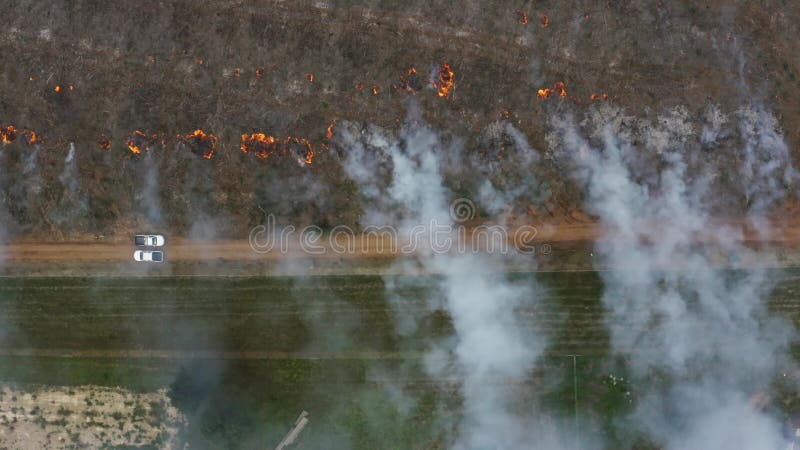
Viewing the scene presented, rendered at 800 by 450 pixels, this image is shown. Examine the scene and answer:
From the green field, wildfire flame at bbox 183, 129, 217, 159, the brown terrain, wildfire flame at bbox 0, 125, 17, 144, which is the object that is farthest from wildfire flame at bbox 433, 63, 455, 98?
wildfire flame at bbox 0, 125, 17, 144

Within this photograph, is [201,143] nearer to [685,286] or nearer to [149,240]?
[149,240]

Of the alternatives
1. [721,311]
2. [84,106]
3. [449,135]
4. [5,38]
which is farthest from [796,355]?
[5,38]

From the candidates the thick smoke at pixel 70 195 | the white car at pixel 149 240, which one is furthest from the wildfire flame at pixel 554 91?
the thick smoke at pixel 70 195

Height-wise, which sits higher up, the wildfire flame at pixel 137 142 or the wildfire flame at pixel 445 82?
the wildfire flame at pixel 445 82

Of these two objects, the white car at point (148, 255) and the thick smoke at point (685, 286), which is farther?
the white car at point (148, 255)

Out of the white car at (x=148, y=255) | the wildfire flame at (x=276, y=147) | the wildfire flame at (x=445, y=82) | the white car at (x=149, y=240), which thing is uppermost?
the wildfire flame at (x=445, y=82)

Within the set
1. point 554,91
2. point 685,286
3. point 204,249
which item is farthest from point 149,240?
point 685,286

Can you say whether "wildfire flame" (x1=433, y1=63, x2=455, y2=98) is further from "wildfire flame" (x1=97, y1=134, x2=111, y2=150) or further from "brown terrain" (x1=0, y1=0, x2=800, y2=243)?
"wildfire flame" (x1=97, y1=134, x2=111, y2=150)

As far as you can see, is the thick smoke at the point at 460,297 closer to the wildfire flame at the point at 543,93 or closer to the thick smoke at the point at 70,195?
the wildfire flame at the point at 543,93
